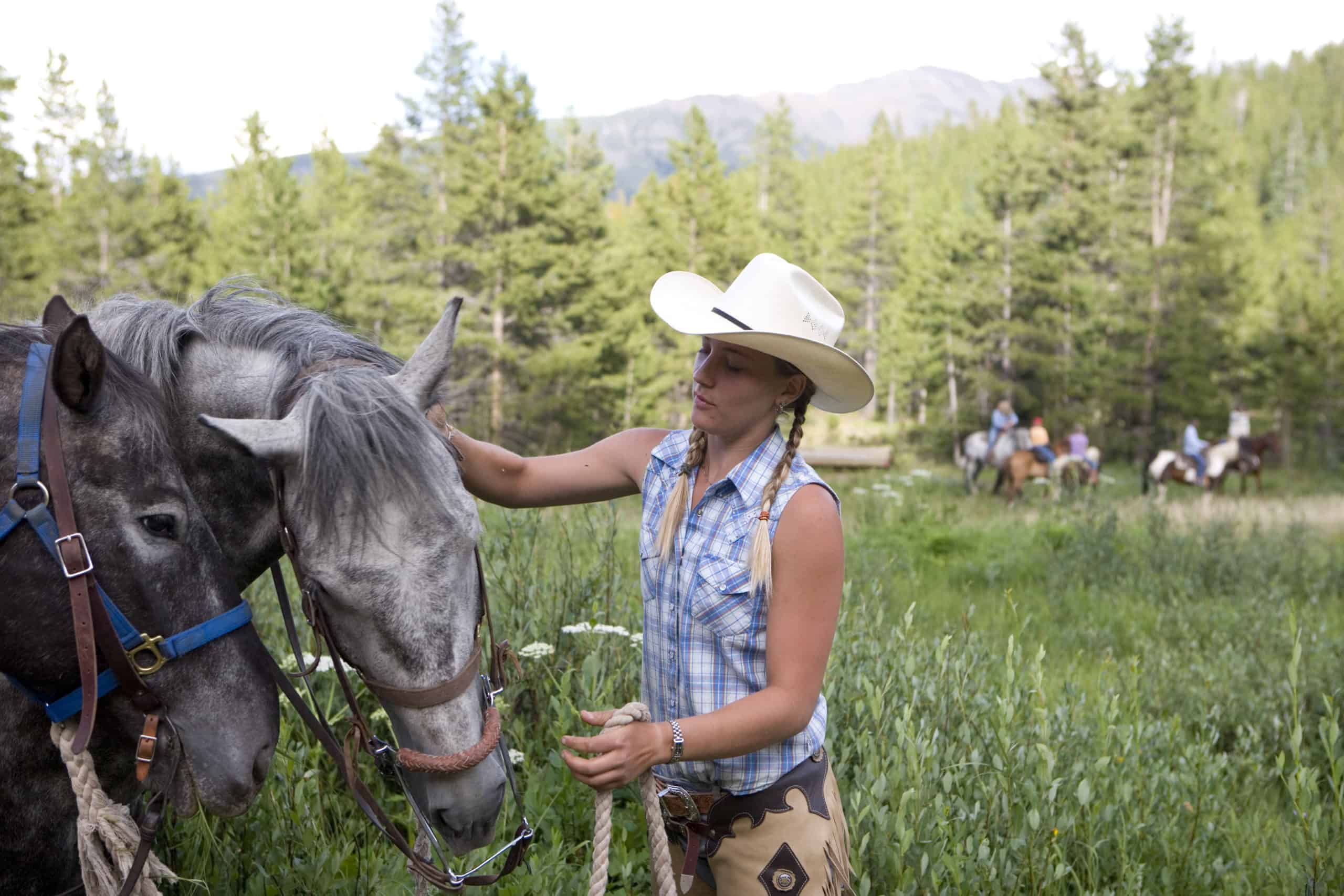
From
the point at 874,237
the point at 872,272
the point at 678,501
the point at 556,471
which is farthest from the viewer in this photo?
the point at 874,237

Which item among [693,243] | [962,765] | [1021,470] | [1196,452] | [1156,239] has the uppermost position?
[693,243]

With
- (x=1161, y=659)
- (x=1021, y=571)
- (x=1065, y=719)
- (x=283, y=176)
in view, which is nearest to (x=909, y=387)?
(x=283, y=176)

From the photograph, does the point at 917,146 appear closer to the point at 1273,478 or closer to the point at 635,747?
the point at 1273,478

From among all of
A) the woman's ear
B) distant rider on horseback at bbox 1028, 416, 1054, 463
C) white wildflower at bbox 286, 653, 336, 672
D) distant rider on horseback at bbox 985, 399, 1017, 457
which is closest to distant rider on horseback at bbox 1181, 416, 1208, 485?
distant rider on horseback at bbox 1028, 416, 1054, 463

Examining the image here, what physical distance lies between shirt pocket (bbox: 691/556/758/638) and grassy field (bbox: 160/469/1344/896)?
1030mm

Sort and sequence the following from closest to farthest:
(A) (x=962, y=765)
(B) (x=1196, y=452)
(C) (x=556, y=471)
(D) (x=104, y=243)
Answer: (C) (x=556, y=471) < (A) (x=962, y=765) < (B) (x=1196, y=452) < (D) (x=104, y=243)

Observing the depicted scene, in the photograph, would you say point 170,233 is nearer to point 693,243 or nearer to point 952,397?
point 693,243

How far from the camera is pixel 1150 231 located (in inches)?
1342

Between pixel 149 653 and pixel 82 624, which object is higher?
pixel 82 624

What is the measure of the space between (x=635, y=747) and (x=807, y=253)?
5154 centimetres

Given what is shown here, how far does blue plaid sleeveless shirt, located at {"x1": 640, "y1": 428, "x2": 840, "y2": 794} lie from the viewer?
87.8 inches

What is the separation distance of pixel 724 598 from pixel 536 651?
1.72 meters

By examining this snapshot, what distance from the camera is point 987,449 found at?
2364 centimetres

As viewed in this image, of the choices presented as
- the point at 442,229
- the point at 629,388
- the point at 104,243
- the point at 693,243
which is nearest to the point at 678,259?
the point at 693,243
